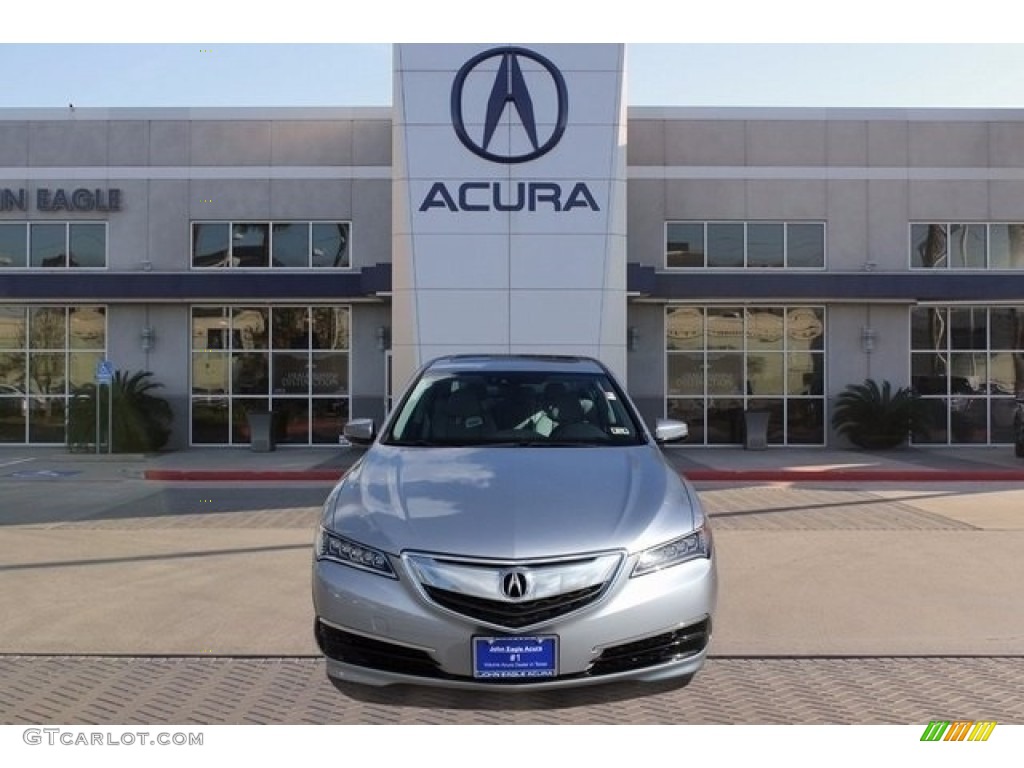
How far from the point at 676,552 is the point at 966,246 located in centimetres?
2052

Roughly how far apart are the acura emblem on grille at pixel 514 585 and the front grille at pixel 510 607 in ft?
0.11

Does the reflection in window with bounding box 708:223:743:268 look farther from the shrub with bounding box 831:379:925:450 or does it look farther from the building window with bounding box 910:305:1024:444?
the building window with bounding box 910:305:1024:444

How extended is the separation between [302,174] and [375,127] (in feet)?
6.20

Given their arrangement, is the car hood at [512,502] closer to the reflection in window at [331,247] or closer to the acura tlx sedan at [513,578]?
the acura tlx sedan at [513,578]

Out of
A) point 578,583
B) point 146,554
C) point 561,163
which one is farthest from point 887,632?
point 561,163

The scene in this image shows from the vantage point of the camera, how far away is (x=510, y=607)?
4.18m

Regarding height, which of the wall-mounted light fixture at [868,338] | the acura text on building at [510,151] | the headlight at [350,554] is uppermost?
the acura text on building at [510,151]

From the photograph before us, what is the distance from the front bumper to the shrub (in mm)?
18058

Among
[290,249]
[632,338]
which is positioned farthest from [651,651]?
[290,249]

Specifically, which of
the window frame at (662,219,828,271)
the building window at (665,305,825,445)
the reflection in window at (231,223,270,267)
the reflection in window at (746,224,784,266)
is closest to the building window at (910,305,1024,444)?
A: the building window at (665,305,825,445)

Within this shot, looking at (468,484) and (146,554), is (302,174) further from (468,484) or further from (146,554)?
(468,484)

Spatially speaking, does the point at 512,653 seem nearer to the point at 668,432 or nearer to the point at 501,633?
the point at 501,633

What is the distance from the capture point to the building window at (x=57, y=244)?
73.0 feet

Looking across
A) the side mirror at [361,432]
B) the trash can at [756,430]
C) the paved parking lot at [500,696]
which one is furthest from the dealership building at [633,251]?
the paved parking lot at [500,696]
